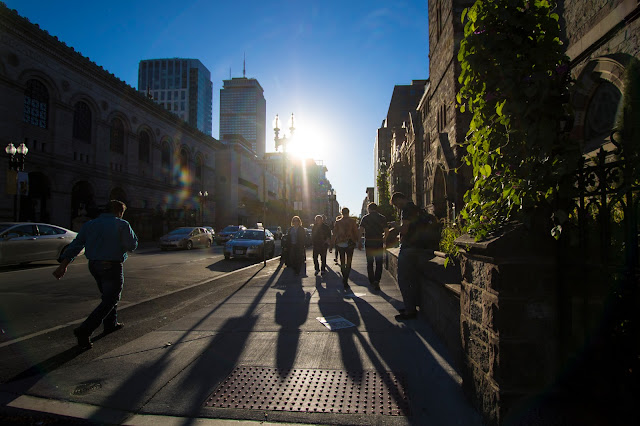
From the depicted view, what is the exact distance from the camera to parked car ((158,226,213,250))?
21.2 meters

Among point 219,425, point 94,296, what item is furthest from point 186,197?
point 219,425

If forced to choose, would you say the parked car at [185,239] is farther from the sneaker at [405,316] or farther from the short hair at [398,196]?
the sneaker at [405,316]

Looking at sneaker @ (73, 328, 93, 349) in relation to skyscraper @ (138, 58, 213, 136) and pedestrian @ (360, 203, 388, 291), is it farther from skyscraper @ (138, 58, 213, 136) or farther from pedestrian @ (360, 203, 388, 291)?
skyscraper @ (138, 58, 213, 136)

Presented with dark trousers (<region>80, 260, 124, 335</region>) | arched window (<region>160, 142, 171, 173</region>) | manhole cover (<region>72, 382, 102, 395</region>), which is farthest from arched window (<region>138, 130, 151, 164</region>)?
manhole cover (<region>72, 382, 102, 395</region>)

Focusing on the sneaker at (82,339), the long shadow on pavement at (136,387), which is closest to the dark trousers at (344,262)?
the long shadow on pavement at (136,387)

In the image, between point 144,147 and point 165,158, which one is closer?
Answer: point 144,147

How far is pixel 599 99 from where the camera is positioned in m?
8.09

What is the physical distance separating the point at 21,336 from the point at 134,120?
35.4 meters

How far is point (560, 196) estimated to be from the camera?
2191 millimetres

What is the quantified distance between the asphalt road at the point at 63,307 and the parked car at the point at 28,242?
1.97ft

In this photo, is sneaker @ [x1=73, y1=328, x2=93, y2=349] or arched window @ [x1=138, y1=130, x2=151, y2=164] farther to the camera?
arched window @ [x1=138, y1=130, x2=151, y2=164]

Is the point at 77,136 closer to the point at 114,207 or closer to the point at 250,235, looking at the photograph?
the point at 250,235

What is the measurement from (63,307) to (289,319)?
4.07 metres

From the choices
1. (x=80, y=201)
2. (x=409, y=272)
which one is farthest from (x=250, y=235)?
(x=80, y=201)
